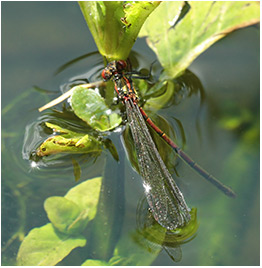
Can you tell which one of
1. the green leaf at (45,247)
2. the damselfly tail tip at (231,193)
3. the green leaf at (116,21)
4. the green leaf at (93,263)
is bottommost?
the damselfly tail tip at (231,193)

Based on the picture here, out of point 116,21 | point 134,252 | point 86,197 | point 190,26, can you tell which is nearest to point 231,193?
point 134,252

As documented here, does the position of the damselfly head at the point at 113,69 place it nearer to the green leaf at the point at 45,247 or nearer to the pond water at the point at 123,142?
the pond water at the point at 123,142

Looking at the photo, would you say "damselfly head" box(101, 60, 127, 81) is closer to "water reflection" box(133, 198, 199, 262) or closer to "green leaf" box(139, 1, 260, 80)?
"green leaf" box(139, 1, 260, 80)

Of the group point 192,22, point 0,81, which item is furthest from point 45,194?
point 192,22

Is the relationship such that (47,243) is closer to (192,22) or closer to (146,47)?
(146,47)

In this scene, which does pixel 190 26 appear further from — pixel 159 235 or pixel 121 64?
pixel 159 235

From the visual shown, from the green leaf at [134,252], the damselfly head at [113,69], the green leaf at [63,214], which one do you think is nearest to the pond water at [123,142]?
the green leaf at [134,252]
